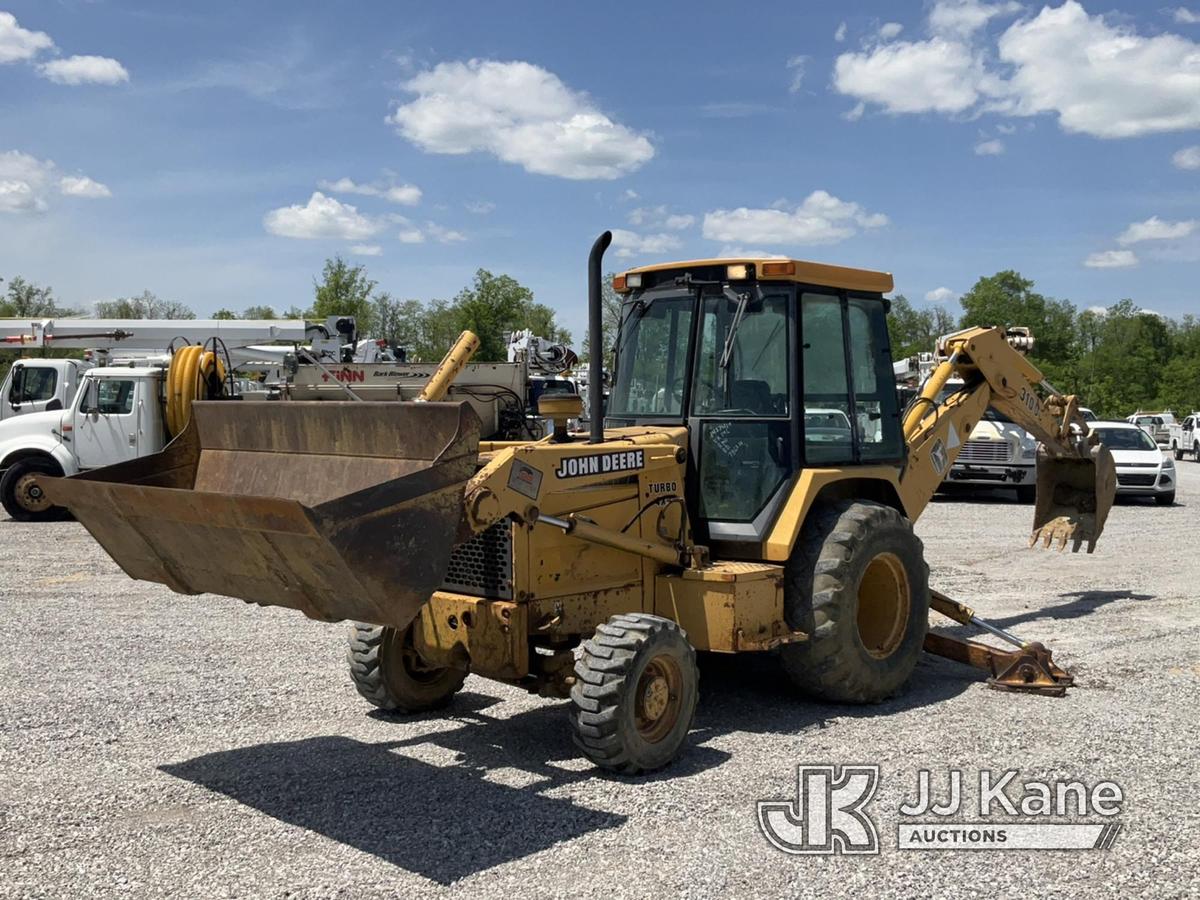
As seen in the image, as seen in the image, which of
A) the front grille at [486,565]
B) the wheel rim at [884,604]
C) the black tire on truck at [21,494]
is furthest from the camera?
the black tire on truck at [21,494]

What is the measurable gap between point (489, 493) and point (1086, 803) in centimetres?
304

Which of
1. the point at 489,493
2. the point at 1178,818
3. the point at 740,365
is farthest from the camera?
the point at 740,365

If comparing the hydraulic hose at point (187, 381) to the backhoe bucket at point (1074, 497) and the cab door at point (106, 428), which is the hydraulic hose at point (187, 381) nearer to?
the cab door at point (106, 428)

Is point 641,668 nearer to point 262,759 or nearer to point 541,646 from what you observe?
point 541,646

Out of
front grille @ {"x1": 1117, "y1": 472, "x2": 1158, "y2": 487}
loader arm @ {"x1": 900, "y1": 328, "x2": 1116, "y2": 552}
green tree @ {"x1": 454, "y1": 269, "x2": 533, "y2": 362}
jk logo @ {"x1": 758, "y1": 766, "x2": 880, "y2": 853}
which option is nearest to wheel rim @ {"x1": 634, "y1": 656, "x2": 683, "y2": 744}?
Result: jk logo @ {"x1": 758, "y1": 766, "x2": 880, "y2": 853}

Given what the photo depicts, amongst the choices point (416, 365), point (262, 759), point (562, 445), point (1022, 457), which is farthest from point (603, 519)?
point (1022, 457)

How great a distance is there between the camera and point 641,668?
5.55m

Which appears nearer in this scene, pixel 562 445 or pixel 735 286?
pixel 562 445

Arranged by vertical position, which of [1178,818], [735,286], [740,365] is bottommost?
[1178,818]

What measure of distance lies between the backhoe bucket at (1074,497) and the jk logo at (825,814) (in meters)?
5.53

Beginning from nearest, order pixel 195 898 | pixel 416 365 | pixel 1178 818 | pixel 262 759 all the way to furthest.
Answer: pixel 195 898
pixel 1178 818
pixel 262 759
pixel 416 365

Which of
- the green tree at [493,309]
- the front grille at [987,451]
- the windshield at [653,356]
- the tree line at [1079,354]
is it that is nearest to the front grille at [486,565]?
the windshield at [653,356]

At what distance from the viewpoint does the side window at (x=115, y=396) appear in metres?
17.0

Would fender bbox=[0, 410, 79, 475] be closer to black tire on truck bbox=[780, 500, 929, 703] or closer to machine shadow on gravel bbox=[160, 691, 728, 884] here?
machine shadow on gravel bbox=[160, 691, 728, 884]
